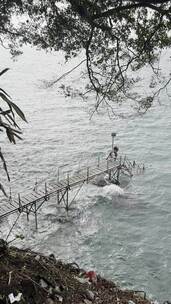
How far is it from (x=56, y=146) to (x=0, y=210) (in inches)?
774

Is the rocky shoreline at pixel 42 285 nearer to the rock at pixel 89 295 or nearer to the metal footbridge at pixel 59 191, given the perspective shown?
the rock at pixel 89 295

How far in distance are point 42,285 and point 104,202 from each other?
20.4m

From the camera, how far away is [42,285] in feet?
19.9

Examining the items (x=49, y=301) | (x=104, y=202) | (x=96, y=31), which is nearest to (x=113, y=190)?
(x=104, y=202)

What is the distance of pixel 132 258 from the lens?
20484 millimetres

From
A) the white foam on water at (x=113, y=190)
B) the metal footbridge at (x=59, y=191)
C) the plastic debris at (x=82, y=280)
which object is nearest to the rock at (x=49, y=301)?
the plastic debris at (x=82, y=280)

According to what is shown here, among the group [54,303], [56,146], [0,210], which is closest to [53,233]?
[0,210]

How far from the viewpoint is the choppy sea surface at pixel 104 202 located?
19.9m

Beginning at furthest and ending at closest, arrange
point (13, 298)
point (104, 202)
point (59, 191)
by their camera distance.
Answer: point (104, 202) → point (59, 191) → point (13, 298)

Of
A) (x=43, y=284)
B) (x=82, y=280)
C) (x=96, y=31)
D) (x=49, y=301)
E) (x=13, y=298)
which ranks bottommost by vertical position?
(x=82, y=280)

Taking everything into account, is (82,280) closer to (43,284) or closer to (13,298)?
(43,284)

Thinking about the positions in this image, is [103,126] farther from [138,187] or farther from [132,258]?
[132,258]

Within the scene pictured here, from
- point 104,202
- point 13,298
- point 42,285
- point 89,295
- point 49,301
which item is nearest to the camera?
point 13,298

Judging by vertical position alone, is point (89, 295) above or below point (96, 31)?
below
